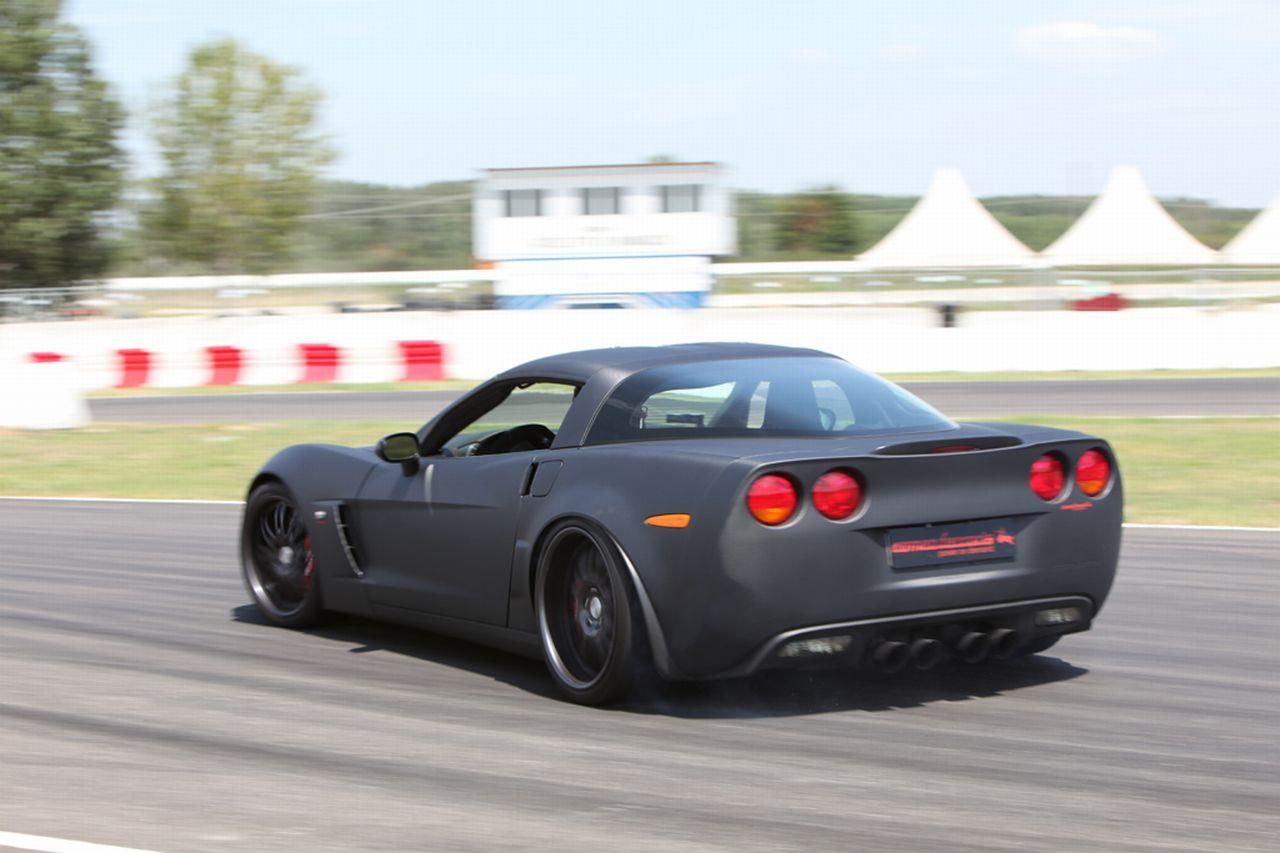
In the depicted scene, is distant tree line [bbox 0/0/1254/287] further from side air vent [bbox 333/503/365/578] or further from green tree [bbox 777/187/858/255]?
side air vent [bbox 333/503/365/578]

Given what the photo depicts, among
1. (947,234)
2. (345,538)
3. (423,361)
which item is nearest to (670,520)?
(345,538)

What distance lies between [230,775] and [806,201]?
282 ft

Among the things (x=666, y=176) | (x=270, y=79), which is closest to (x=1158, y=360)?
(x=666, y=176)

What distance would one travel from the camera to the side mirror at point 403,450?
6012 millimetres

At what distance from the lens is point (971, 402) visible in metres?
20.4

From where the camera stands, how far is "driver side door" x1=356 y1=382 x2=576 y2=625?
553 centimetres

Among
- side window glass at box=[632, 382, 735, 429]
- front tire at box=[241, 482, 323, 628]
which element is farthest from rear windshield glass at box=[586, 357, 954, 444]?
front tire at box=[241, 482, 323, 628]

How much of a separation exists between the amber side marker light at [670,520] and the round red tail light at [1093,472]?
143 cm

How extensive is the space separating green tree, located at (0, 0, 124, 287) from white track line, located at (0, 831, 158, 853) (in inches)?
1684

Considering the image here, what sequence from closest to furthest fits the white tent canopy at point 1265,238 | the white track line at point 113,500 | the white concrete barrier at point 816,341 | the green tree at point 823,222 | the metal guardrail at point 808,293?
1. the white track line at point 113,500
2. the white concrete barrier at point 816,341
3. the metal guardrail at point 808,293
4. the white tent canopy at point 1265,238
5. the green tree at point 823,222

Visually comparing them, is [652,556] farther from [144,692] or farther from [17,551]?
[17,551]

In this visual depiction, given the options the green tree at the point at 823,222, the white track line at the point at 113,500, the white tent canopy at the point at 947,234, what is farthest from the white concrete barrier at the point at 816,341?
the green tree at the point at 823,222

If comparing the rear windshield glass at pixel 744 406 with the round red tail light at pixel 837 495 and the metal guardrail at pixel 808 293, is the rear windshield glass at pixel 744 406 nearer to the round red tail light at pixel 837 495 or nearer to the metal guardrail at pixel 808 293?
the round red tail light at pixel 837 495

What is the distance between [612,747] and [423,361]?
21.8 meters
